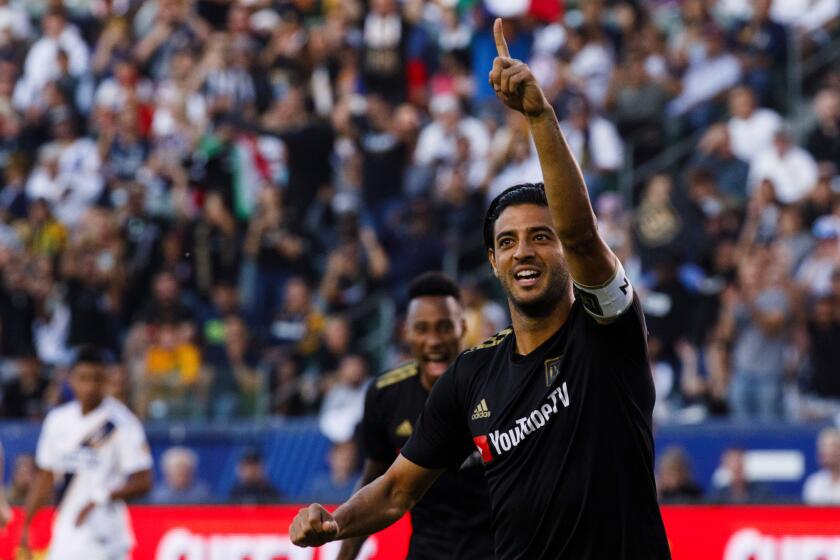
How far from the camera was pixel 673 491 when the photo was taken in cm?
1186

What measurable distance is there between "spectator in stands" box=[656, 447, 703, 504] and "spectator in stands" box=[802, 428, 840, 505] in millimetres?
915

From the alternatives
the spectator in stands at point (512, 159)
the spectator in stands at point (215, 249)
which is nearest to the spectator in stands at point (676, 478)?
the spectator in stands at point (512, 159)

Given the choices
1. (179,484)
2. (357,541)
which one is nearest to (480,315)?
(179,484)

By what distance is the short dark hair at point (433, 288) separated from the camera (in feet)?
25.0

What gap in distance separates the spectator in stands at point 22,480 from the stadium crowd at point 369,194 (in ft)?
4.84

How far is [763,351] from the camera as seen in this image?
1311 cm

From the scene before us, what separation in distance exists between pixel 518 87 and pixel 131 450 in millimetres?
7421

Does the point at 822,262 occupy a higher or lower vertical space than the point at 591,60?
lower

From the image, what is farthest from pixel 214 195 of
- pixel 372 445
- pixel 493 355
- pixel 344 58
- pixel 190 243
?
pixel 493 355

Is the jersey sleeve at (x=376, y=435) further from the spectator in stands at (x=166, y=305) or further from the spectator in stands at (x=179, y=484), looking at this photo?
the spectator in stands at (x=166, y=305)

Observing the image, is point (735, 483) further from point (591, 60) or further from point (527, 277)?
point (527, 277)

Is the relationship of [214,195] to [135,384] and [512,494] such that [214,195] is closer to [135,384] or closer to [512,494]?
[135,384]

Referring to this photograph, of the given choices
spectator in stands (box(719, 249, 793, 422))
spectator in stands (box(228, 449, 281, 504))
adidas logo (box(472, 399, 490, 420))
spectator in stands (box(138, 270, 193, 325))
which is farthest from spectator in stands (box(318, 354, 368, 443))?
adidas logo (box(472, 399, 490, 420))

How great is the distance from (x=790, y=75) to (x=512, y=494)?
1223cm
